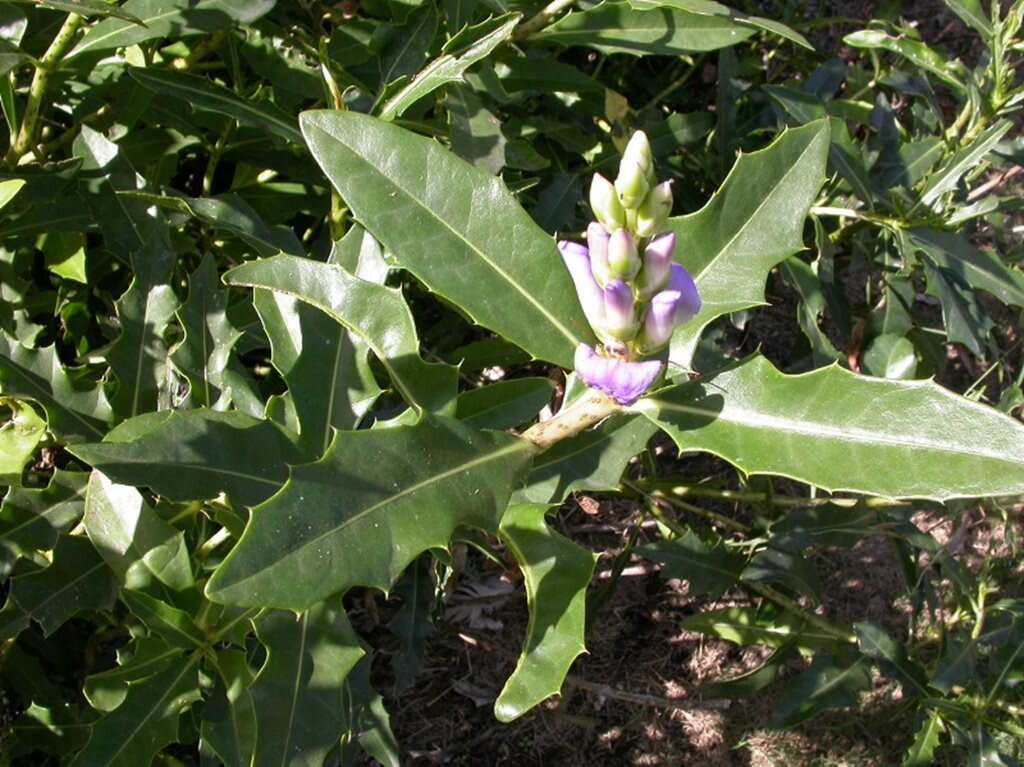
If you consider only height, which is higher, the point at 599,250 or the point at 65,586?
the point at 599,250

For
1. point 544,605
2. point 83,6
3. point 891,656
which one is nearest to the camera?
point 544,605

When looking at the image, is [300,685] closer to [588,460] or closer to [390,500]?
[390,500]

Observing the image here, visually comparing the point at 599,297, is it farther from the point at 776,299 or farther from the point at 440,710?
the point at 776,299

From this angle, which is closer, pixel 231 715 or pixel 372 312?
pixel 372 312

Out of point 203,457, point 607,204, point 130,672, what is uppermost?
point 607,204

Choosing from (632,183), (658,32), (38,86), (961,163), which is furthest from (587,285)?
(961,163)

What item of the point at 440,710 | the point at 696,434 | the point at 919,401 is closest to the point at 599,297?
the point at 696,434

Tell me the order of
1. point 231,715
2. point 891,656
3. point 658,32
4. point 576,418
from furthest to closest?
point 891,656 < point 658,32 < point 231,715 < point 576,418
